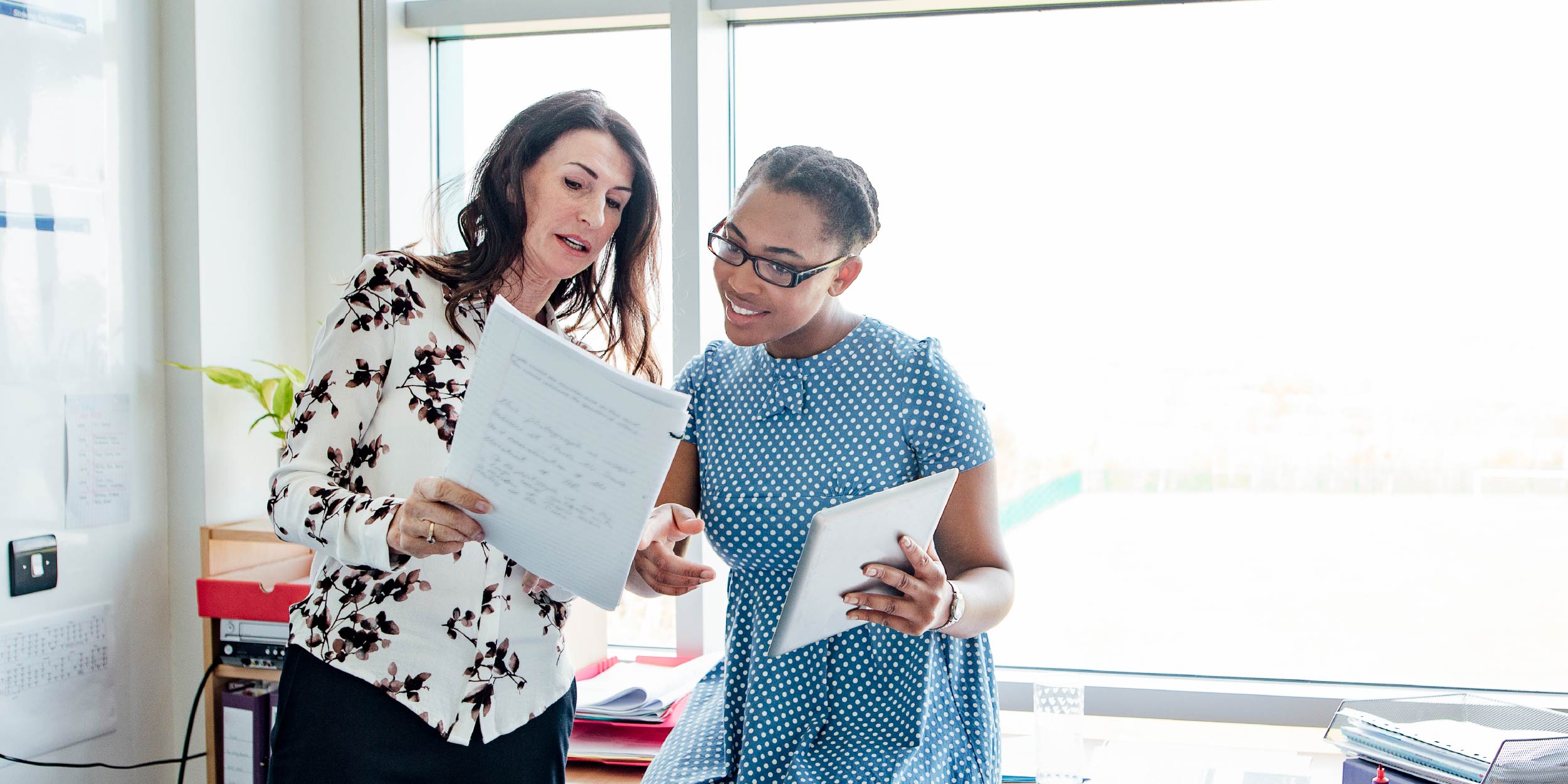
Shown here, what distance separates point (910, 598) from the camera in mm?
1251

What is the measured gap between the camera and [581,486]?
1008mm

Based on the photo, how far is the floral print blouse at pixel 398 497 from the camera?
1197mm

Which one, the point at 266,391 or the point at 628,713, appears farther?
the point at 266,391

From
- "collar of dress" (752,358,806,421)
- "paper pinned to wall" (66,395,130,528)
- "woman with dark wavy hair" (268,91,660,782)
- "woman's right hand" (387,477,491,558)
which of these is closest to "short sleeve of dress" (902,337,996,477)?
"collar of dress" (752,358,806,421)

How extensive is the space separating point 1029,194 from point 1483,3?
0.93 metres

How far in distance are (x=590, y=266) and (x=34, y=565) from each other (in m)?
1.25

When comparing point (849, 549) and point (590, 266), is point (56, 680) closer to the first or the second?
point (590, 266)

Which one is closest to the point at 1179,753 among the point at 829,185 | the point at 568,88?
the point at 829,185

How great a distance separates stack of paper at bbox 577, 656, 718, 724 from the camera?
1.95 m

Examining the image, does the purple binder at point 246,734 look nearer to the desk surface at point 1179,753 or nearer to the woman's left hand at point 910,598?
the desk surface at point 1179,753

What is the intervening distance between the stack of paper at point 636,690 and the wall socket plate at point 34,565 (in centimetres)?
95

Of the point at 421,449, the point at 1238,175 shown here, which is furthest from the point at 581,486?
the point at 1238,175

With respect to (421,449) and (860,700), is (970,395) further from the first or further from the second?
(421,449)

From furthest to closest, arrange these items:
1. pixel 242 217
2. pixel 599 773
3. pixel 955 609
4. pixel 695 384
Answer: pixel 242 217, pixel 599 773, pixel 695 384, pixel 955 609
